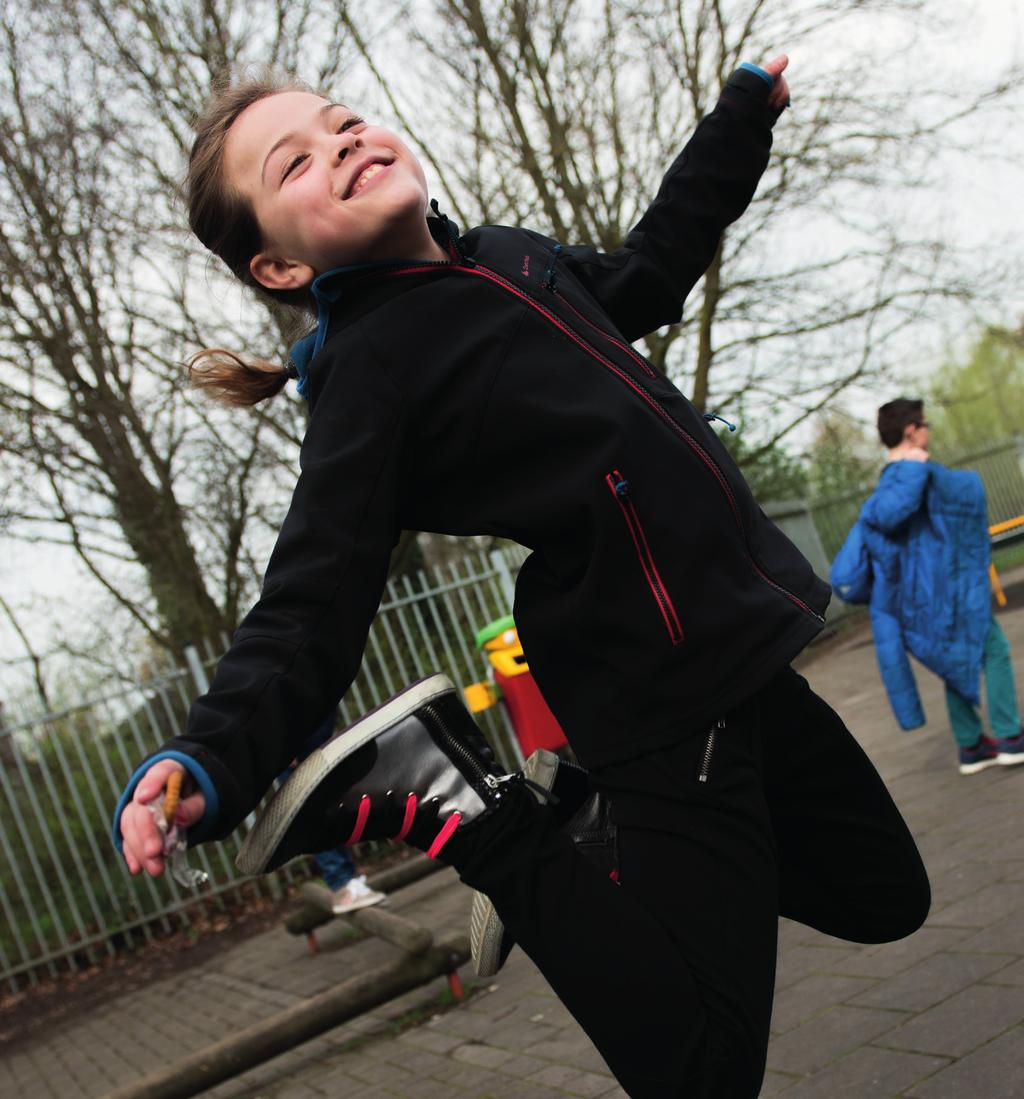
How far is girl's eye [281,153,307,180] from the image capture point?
6.79 ft

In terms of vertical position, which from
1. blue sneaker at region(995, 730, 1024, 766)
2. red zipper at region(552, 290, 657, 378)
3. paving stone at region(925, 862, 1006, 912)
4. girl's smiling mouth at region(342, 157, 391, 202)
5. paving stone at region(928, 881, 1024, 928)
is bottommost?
blue sneaker at region(995, 730, 1024, 766)

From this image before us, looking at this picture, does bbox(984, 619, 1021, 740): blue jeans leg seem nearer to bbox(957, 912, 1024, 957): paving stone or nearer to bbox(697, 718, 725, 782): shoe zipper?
bbox(957, 912, 1024, 957): paving stone

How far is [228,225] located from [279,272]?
0.42 ft

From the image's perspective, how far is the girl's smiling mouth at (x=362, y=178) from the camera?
6.62ft

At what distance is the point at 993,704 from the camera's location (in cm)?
559

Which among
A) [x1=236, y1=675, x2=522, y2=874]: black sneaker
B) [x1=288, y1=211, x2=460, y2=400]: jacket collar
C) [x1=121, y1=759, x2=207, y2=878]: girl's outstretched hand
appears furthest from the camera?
[x1=288, y1=211, x2=460, y2=400]: jacket collar

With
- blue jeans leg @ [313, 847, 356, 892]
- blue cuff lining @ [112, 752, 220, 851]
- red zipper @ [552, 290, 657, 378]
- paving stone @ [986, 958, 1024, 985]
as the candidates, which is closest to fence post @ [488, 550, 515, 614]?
blue jeans leg @ [313, 847, 356, 892]

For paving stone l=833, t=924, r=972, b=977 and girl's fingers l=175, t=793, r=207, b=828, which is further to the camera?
paving stone l=833, t=924, r=972, b=977

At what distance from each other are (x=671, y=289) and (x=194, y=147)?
37.8 inches

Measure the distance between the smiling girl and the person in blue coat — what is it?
150 inches

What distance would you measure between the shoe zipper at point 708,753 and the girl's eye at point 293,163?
1.18 m

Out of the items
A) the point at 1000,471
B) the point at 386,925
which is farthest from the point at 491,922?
the point at 1000,471

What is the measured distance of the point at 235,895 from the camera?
923cm

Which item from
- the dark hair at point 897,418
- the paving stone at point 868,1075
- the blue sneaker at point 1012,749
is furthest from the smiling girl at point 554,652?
the dark hair at point 897,418
